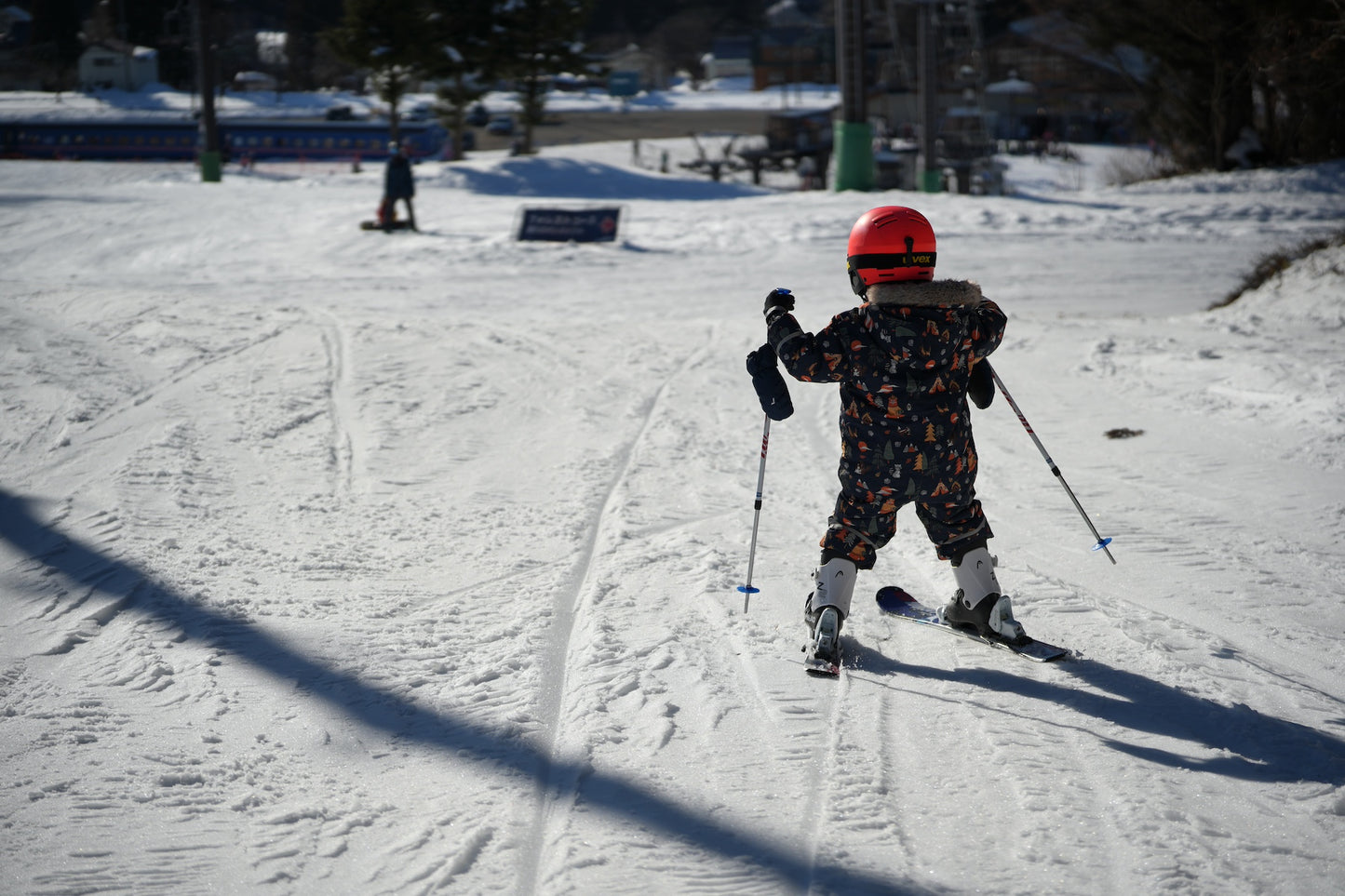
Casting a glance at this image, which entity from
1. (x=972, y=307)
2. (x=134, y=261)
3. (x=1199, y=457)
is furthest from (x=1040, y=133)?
(x=972, y=307)

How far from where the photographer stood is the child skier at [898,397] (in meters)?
3.44

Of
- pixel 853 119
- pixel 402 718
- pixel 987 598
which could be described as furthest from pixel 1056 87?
pixel 402 718

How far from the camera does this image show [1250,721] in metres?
3.24

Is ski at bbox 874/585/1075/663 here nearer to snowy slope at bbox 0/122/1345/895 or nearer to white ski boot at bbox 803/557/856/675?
snowy slope at bbox 0/122/1345/895

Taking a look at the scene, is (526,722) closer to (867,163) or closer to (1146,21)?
(867,163)

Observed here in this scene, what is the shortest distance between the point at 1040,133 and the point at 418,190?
27351mm

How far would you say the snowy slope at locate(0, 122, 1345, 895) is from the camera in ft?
8.79

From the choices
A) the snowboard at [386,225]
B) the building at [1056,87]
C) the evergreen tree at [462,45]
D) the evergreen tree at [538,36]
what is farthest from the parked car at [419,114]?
the snowboard at [386,225]

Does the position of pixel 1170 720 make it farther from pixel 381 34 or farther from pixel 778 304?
pixel 381 34

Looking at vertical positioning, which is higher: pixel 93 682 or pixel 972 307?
pixel 972 307

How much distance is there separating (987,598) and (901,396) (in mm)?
849

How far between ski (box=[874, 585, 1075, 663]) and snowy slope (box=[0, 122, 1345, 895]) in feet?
0.21

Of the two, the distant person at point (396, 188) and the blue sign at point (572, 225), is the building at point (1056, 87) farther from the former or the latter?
the distant person at point (396, 188)

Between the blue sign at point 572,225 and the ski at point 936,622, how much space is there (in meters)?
13.6
